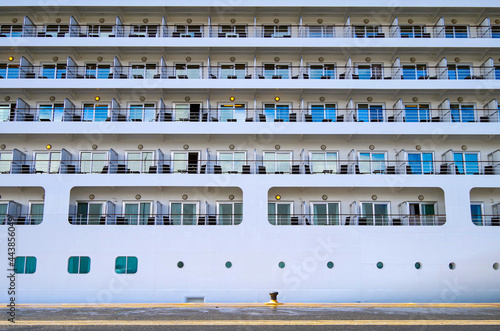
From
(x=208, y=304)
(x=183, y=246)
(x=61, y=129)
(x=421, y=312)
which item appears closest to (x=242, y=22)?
(x=61, y=129)

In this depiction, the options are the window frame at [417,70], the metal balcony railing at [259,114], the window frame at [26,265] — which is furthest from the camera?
the window frame at [417,70]

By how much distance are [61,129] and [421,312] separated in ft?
52.5

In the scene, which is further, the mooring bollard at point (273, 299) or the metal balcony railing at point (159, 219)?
the metal balcony railing at point (159, 219)

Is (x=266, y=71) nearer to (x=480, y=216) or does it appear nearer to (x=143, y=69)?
(x=143, y=69)

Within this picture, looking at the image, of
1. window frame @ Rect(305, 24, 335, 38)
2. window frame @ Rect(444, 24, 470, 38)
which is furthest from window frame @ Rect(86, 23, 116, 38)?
window frame @ Rect(444, 24, 470, 38)

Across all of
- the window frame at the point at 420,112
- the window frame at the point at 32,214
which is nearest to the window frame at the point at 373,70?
the window frame at the point at 420,112

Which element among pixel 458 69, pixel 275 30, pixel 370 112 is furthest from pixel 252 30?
pixel 458 69

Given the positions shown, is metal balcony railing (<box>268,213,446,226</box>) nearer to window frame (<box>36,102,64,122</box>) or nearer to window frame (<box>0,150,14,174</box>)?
window frame (<box>36,102,64,122</box>)

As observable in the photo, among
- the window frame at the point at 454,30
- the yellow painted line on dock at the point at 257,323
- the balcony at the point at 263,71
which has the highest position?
the window frame at the point at 454,30

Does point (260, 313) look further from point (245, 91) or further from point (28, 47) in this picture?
point (28, 47)

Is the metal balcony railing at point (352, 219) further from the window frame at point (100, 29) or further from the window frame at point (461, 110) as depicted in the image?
the window frame at point (100, 29)

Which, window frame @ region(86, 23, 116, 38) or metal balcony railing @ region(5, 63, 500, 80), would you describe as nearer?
metal balcony railing @ region(5, 63, 500, 80)

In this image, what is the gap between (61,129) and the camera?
23.1 meters

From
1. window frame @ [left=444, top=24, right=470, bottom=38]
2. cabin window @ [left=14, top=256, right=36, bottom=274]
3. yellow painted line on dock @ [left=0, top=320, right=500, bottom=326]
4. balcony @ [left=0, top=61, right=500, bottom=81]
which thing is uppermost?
window frame @ [left=444, top=24, right=470, bottom=38]
